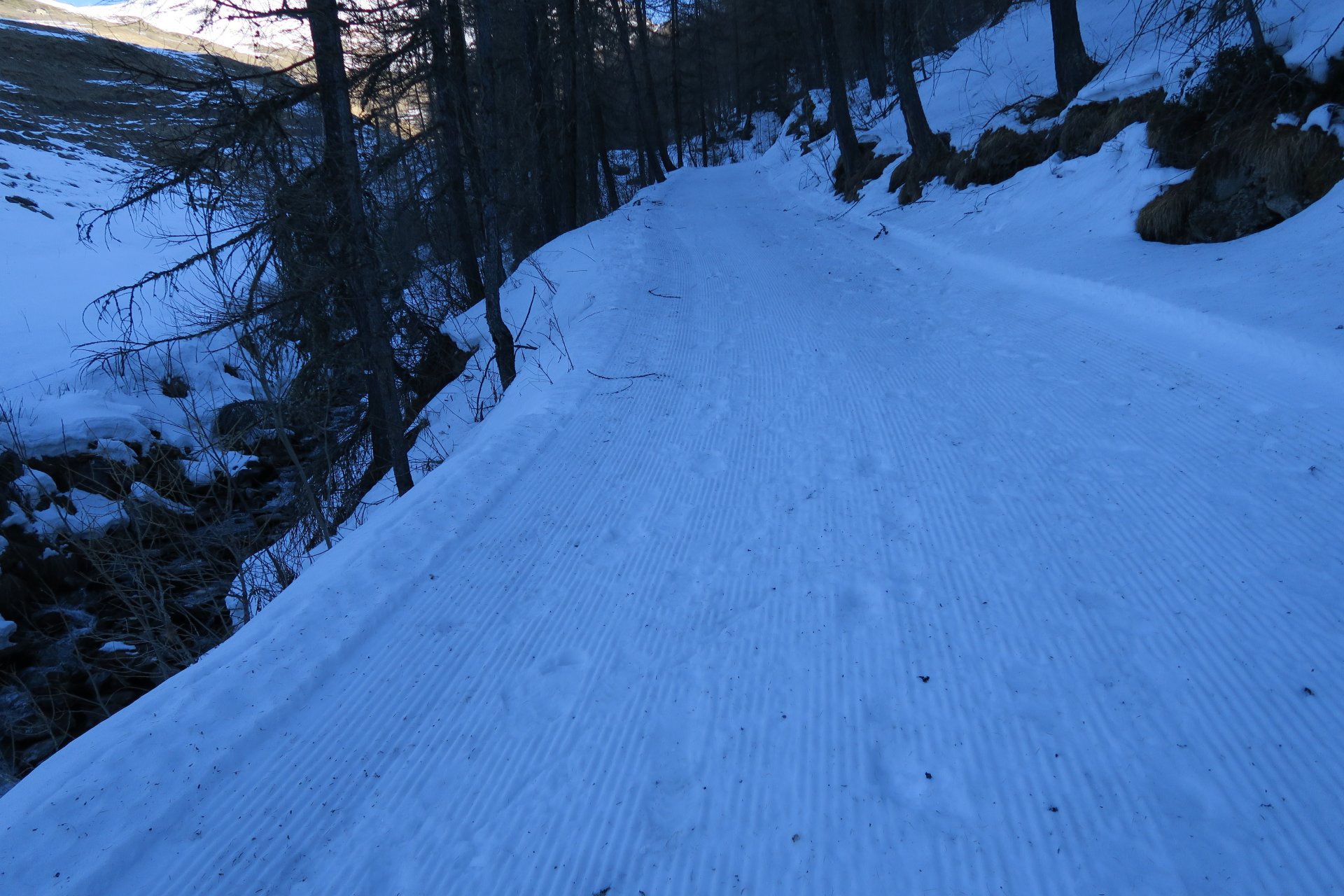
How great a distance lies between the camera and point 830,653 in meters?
2.59

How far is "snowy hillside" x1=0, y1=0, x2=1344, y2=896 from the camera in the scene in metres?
1.91

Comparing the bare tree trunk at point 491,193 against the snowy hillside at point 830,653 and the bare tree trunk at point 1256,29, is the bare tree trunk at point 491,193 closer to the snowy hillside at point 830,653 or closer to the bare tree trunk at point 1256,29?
the snowy hillside at point 830,653

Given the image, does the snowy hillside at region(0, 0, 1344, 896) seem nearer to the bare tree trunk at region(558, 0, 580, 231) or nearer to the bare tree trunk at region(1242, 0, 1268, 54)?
the bare tree trunk at region(1242, 0, 1268, 54)

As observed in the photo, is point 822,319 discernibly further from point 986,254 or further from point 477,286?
point 477,286

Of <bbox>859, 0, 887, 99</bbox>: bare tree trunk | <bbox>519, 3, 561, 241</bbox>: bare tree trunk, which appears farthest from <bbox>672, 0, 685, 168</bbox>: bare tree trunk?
<bbox>519, 3, 561, 241</bbox>: bare tree trunk

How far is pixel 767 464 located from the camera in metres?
4.08

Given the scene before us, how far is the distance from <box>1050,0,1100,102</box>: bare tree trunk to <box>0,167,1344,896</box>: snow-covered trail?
7326 millimetres

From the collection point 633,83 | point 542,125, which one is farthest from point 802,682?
point 633,83

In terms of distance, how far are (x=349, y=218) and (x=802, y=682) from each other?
602 centimetres

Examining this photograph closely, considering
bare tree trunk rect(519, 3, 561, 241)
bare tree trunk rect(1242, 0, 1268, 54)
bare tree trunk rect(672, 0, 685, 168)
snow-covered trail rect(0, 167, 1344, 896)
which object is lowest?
A: snow-covered trail rect(0, 167, 1344, 896)

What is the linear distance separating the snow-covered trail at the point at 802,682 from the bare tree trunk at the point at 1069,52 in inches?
288

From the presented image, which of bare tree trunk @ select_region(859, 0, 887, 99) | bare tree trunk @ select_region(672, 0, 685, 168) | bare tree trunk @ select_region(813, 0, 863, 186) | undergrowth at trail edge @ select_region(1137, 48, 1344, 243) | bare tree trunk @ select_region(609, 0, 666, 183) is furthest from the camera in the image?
bare tree trunk @ select_region(672, 0, 685, 168)

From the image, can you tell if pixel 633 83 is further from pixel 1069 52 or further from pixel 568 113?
pixel 1069 52

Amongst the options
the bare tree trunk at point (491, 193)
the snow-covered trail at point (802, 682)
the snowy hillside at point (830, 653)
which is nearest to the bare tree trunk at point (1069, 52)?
the snowy hillside at point (830, 653)
